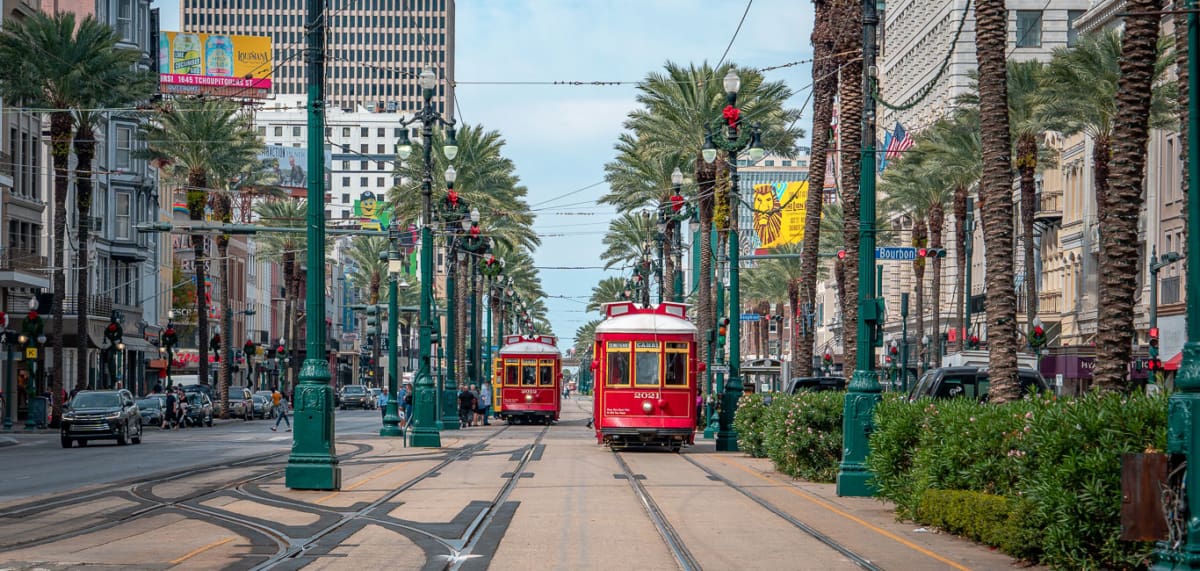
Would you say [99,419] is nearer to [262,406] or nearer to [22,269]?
[22,269]

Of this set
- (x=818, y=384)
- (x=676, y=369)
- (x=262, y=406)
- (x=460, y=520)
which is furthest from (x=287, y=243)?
(x=460, y=520)

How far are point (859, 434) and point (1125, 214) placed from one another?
502cm

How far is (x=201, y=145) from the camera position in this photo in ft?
220

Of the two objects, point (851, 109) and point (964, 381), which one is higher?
point (851, 109)

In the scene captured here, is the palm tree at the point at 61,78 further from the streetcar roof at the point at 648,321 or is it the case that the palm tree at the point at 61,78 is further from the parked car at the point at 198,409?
the streetcar roof at the point at 648,321

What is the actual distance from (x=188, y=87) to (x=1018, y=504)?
366 feet

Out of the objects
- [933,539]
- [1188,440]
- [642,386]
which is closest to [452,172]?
[642,386]

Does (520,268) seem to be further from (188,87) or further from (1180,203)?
(1180,203)

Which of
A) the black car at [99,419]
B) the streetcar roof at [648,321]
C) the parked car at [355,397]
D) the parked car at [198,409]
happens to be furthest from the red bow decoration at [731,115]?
the parked car at [355,397]

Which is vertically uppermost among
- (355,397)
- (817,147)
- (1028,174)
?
(1028,174)

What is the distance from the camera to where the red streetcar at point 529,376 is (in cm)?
6294

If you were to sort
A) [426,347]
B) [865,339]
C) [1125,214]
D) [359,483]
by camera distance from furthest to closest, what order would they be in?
[426,347], [359,483], [865,339], [1125,214]

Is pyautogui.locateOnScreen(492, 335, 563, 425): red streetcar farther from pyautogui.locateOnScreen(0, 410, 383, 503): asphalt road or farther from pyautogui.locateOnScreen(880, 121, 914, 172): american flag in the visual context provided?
pyautogui.locateOnScreen(880, 121, 914, 172): american flag

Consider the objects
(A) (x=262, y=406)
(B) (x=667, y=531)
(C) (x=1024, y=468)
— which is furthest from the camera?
(A) (x=262, y=406)
